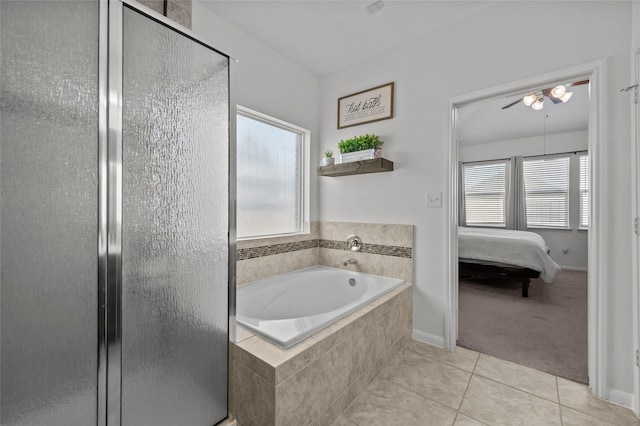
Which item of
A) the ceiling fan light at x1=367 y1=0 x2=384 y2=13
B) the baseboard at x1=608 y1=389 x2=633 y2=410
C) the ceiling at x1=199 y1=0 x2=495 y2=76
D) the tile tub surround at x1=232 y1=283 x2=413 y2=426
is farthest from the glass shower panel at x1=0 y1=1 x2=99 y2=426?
the baseboard at x1=608 y1=389 x2=633 y2=410

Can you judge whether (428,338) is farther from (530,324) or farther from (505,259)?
(505,259)

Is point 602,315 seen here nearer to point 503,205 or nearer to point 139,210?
point 139,210

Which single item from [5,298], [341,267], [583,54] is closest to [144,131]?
[5,298]

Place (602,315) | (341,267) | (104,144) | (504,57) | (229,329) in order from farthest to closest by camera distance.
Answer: (341,267) → (504,57) → (602,315) → (229,329) → (104,144)

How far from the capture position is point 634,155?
1.43 meters

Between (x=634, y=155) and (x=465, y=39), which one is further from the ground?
(x=465, y=39)

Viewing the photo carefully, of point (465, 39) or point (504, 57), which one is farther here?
point (465, 39)

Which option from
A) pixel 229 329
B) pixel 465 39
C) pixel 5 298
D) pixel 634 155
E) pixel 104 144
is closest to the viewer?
pixel 5 298

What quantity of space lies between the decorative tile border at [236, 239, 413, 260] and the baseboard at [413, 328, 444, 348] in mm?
652

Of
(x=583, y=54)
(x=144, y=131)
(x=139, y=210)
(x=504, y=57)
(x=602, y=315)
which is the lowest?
(x=602, y=315)

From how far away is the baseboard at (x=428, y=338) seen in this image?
2183mm

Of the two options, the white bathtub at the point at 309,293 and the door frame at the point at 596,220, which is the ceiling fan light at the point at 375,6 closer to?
the door frame at the point at 596,220

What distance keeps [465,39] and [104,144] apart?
2.46 m

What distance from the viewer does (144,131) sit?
858 mm
